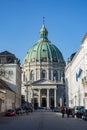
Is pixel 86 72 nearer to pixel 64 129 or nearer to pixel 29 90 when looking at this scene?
pixel 64 129

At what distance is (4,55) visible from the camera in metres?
114

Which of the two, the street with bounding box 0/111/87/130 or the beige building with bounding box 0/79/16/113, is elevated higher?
the beige building with bounding box 0/79/16/113

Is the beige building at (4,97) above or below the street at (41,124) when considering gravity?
above

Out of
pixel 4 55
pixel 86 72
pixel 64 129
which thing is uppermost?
pixel 4 55

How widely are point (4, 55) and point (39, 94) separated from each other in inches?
3056

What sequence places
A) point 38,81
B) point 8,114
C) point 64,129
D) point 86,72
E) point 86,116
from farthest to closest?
point 38,81, point 86,72, point 8,114, point 86,116, point 64,129

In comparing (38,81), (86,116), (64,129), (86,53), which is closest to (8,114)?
(86,116)

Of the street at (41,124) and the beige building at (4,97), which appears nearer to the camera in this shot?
the street at (41,124)

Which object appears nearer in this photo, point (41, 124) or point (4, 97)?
point (41, 124)

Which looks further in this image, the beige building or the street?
the beige building

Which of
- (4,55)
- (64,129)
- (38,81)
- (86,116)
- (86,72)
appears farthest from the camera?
(38,81)

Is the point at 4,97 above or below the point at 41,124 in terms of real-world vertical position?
above

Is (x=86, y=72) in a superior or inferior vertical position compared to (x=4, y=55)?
inferior

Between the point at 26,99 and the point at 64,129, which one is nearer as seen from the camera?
the point at 64,129
